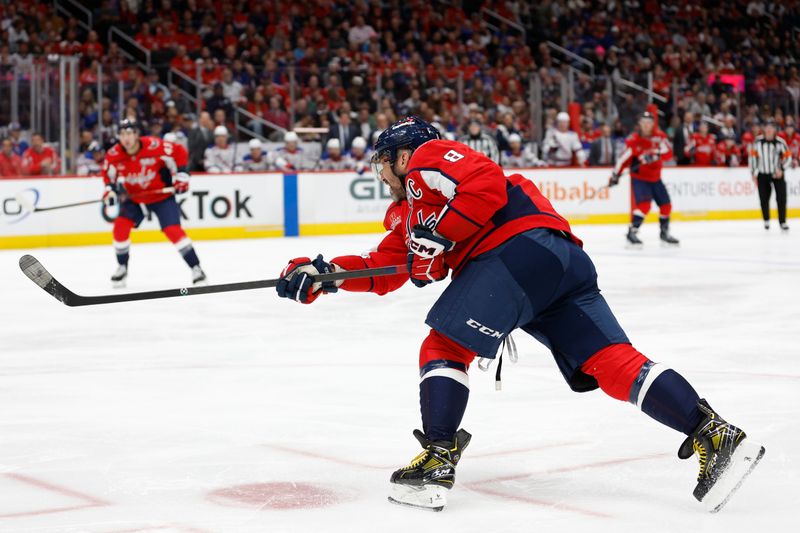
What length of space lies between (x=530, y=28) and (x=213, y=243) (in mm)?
9502

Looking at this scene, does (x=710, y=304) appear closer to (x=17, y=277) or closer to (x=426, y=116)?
(x=17, y=277)

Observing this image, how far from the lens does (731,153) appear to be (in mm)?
17703

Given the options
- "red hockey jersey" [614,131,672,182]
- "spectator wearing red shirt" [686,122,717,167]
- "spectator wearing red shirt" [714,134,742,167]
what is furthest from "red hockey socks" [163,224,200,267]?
"spectator wearing red shirt" [714,134,742,167]

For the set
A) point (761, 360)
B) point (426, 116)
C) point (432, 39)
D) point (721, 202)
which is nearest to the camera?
point (761, 360)

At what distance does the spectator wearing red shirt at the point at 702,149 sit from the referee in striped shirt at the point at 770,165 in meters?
2.46

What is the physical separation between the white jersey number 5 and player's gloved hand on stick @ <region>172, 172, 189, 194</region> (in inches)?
261

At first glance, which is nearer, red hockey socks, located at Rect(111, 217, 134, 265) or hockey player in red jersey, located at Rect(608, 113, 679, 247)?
red hockey socks, located at Rect(111, 217, 134, 265)

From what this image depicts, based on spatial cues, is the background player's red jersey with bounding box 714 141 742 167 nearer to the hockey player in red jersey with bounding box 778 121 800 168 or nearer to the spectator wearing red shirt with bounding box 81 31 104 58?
the hockey player in red jersey with bounding box 778 121 800 168

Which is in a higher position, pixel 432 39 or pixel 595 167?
pixel 432 39

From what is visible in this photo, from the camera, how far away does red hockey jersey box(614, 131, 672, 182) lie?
1262 centimetres

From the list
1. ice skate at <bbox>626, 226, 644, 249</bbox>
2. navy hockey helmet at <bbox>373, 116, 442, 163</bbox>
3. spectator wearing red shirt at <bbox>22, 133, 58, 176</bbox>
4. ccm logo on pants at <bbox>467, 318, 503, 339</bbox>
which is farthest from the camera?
spectator wearing red shirt at <bbox>22, 133, 58, 176</bbox>

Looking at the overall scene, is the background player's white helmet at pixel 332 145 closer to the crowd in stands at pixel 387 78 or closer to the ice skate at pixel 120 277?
the crowd in stands at pixel 387 78

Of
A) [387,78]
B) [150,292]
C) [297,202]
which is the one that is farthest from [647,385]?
[387,78]

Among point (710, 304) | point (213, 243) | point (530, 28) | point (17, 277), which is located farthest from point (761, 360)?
point (530, 28)
